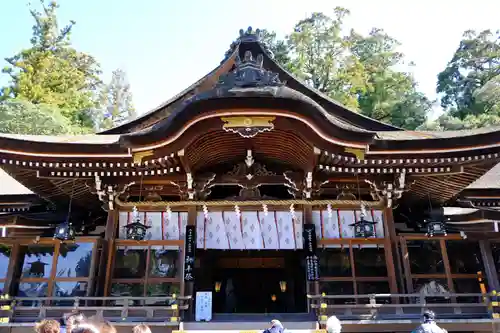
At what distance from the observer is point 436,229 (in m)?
7.22

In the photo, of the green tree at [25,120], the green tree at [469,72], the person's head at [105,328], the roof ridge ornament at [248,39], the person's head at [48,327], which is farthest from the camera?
the green tree at [469,72]

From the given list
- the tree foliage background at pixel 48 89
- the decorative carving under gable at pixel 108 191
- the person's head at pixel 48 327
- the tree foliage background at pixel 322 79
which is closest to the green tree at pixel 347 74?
the tree foliage background at pixel 322 79

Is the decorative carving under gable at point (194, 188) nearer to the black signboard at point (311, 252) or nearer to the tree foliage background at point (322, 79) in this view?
the black signboard at point (311, 252)

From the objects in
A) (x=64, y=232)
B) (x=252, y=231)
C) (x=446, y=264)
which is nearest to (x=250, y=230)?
(x=252, y=231)

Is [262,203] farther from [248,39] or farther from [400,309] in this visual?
[248,39]

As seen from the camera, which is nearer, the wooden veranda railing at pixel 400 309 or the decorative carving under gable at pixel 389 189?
the wooden veranda railing at pixel 400 309

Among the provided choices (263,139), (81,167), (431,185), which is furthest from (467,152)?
(81,167)

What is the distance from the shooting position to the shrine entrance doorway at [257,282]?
438 inches

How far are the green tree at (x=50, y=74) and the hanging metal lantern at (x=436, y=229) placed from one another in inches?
989

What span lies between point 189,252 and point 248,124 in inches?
115

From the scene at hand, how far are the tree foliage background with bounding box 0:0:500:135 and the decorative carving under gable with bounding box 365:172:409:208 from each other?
17984 mm

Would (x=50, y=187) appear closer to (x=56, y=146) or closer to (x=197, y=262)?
(x=56, y=146)

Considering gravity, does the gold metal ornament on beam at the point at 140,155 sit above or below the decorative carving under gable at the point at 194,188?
above

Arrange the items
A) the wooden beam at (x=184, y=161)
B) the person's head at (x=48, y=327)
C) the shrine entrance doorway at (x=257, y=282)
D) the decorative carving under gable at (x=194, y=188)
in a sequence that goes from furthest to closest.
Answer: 1. the shrine entrance doorway at (x=257, y=282)
2. the decorative carving under gable at (x=194, y=188)
3. the wooden beam at (x=184, y=161)
4. the person's head at (x=48, y=327)
